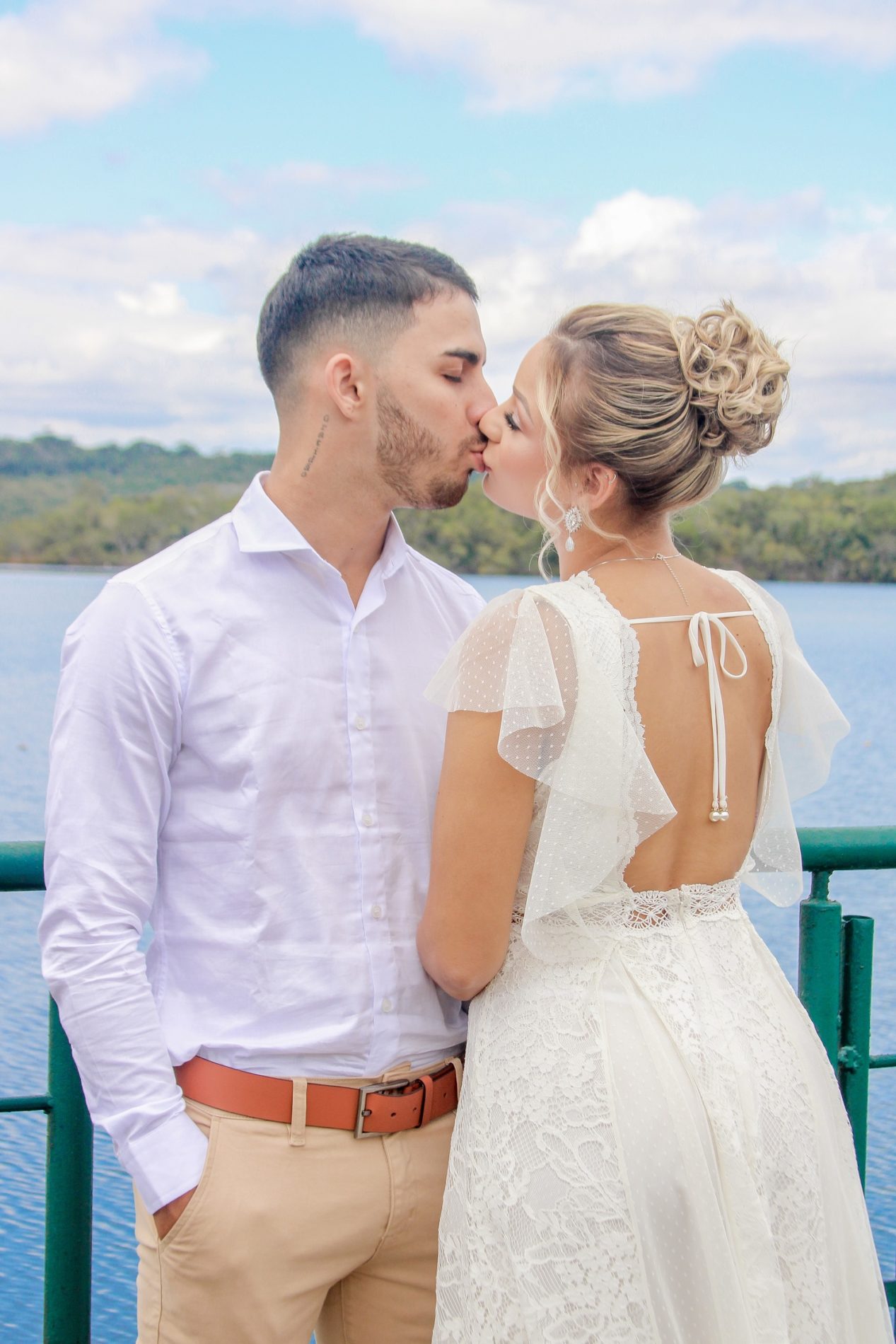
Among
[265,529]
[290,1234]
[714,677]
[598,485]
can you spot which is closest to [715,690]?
[714,677]

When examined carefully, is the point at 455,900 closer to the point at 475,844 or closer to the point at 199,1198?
the point at 475,844

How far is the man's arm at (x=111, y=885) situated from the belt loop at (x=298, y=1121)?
0.11 m

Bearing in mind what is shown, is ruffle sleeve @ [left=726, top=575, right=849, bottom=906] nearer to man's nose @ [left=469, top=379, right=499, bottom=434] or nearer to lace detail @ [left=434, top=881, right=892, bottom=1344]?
lace detail @ [left=434, top=881, right=892, bottom=1344]

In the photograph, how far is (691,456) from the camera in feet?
5.36

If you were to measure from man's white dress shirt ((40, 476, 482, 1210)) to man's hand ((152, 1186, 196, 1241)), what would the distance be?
0.04 ft

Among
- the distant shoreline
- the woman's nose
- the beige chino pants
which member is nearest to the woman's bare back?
the woman's nose

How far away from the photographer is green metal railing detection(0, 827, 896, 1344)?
184 cm

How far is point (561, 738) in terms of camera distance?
1.55m

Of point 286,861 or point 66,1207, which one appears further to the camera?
point 66,1207

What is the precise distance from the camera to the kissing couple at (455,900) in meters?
1.52

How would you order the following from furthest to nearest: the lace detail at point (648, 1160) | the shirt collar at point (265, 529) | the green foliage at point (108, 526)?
the green foliage at point (108, 526) < the shirt collar at point (265, 529) < the lace detail at point (648, 1160)

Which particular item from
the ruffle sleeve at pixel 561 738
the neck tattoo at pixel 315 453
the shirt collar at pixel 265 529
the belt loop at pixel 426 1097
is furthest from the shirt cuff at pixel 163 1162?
the neck tattoo at pixel 315 453

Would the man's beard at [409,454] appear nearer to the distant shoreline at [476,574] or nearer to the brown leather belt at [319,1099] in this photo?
the brown leather belt at [319,1099]

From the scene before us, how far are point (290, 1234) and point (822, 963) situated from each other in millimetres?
1018
